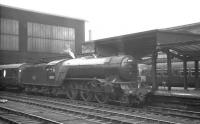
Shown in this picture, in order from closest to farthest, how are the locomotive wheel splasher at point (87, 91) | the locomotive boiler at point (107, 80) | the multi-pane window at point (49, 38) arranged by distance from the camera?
the locomotive boiler at point (107, 80), the locomotive wheel splasher at point (87, 91), the multi-pane window at point (49, 38)

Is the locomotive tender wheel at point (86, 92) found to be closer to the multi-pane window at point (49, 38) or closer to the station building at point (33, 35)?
the station building at point (33, 35)

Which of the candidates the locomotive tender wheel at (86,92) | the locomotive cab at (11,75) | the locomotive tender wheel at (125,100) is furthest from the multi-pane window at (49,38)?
the locomotive tender wheel at (125,100)

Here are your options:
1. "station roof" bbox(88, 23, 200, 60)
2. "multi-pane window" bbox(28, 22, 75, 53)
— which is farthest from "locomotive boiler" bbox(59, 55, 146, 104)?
"multi-pane window" bbox(28, 22, 75, 53)

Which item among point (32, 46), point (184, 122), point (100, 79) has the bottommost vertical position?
point (184, 122)

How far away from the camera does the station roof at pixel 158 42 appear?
569 inches

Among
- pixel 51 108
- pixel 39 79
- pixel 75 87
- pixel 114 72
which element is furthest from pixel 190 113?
pixel 39 79

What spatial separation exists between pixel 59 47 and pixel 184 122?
3436 cm

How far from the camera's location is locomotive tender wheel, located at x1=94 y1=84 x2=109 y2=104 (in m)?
16.2

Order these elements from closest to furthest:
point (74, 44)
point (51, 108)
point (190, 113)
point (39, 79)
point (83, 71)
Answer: point (190, 113) < point (51, 108) < point (83, 71) < point (39, 79) < point (74, 44)

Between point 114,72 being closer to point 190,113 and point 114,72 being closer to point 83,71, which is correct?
point 83,71

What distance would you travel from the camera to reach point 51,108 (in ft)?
48.0

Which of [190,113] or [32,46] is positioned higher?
[32,46]

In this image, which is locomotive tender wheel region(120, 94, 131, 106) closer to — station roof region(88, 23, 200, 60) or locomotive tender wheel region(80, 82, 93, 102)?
locomotive tender wheel region(80, 82, 93, 102)

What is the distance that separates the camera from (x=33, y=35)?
134 ft
